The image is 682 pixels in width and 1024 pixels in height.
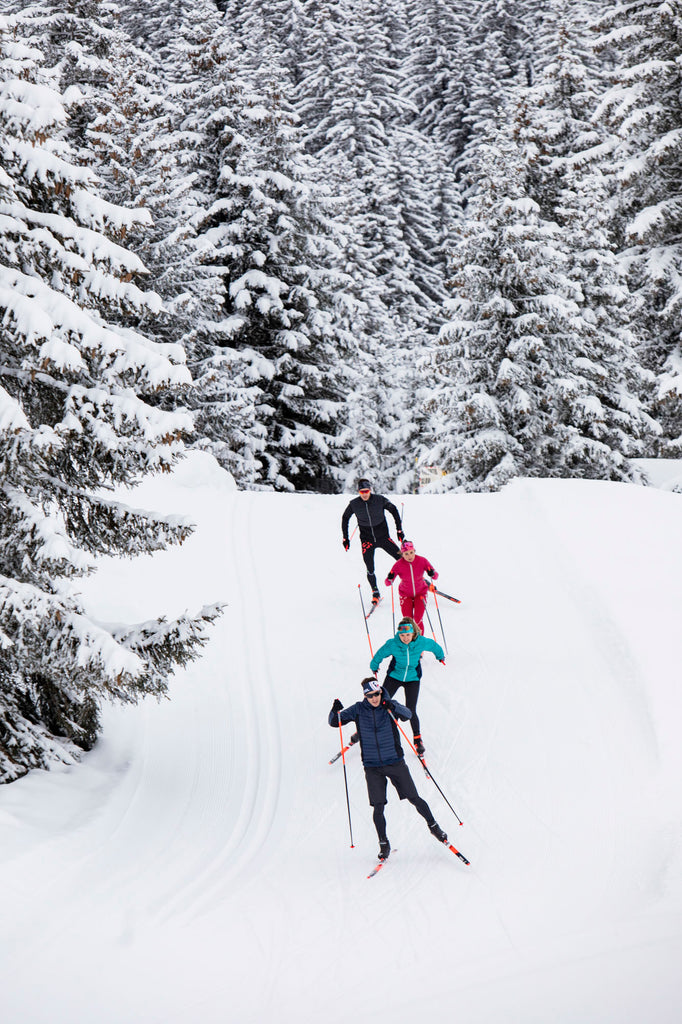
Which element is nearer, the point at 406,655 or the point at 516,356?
the point at 406,655

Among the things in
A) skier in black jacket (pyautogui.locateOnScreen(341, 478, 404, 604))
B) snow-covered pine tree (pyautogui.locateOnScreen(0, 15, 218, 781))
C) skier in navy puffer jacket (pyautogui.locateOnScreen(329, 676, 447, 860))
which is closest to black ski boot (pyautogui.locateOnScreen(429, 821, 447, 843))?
skier in navy puffer jacket (pyautogui.locateOnScreen(329, 676, 447, 860))

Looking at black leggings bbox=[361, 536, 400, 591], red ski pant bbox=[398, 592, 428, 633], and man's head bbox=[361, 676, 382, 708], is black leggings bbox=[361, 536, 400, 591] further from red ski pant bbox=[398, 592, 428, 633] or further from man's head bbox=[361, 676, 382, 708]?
man's head bbox=[361, 676, 382, 708]

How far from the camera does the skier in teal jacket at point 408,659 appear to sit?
27.8ft

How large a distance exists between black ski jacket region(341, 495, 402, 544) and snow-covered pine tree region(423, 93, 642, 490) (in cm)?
723

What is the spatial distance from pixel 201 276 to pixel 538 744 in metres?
15.1

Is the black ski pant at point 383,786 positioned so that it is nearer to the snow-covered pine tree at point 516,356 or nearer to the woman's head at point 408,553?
the woman's head at point 408,553

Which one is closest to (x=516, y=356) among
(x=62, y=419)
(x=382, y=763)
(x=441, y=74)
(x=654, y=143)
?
(x=654, y=143)

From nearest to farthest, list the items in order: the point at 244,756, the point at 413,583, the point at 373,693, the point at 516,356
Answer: the point at 373,693 < the point at 244,756 < the point at 413,583 < the point at 516,356

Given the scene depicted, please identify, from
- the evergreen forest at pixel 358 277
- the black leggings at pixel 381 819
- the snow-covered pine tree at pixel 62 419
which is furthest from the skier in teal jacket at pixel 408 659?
the evergreen forest at pixel 358 277

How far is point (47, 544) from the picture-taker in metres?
6.19

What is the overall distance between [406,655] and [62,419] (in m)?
4.34

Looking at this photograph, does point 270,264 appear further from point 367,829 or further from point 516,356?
point 367,829

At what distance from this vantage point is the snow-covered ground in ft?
18.8

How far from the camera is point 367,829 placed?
7906 mm
